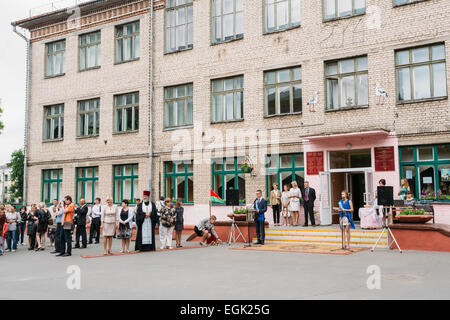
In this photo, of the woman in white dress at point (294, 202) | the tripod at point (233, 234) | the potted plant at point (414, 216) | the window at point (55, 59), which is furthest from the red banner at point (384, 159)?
the window at point (55, 59)

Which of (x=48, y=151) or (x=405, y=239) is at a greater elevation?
(x=48, y=151)

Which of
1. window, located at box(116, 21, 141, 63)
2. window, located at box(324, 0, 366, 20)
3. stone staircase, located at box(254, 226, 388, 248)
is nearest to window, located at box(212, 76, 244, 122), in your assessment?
window, located at box(324, 0, 366, 20)

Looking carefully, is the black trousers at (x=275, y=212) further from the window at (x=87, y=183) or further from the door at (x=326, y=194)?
the window at (x=87, y=183)

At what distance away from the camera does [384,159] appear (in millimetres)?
18625

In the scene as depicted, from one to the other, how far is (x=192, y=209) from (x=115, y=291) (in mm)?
14521

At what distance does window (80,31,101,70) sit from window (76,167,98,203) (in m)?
5.65

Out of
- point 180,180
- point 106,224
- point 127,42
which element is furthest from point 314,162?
point 127,42

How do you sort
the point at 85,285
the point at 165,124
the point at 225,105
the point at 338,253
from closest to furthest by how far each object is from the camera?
the point at 85,285
the point at 338,253
the point at 225,105
the point at 165,124

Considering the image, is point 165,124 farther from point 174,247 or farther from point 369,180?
point 369,180

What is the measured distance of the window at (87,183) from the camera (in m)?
26.8

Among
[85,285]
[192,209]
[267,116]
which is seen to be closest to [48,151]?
[192,209]

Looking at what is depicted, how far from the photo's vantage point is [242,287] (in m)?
8.95

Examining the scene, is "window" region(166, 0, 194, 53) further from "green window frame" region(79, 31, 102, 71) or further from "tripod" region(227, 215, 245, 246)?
"tripod" region(227, 215, 245, 246)
